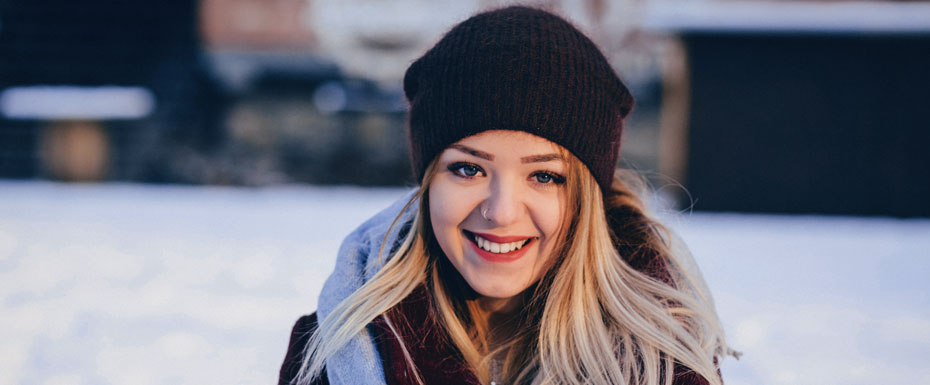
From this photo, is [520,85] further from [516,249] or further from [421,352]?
[421,352]

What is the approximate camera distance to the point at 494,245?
1.37 m

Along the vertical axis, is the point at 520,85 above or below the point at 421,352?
above

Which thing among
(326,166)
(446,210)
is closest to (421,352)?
(446,210)

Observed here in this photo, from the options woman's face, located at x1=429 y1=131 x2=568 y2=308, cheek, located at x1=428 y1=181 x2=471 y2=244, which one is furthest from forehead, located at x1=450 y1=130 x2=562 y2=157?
cheek, located at x1=428 y1=181 x2=471 y2=244

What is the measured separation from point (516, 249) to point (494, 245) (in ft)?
0.22

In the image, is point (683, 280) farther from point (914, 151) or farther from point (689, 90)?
point (914, 151)

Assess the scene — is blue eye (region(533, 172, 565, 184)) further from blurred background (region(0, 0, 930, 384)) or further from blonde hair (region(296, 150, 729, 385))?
blurred background (region(0, 0, 930, 384))

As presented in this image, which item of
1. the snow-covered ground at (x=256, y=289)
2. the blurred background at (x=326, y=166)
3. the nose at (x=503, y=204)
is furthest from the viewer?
the blurred background at (x=326, y=166)

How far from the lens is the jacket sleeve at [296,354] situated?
1.56 m

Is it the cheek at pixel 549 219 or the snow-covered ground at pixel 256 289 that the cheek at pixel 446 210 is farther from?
the snow-covered ground at pixel 256 289

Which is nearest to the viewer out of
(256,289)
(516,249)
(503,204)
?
(503,204)

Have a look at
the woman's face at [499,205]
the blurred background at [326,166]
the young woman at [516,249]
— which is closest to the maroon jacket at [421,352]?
the young woman at [516,249]

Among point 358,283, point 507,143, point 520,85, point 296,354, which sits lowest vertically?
point 296,354

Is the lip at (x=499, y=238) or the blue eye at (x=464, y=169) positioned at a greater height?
the blue eye at (x=464, y=169)
